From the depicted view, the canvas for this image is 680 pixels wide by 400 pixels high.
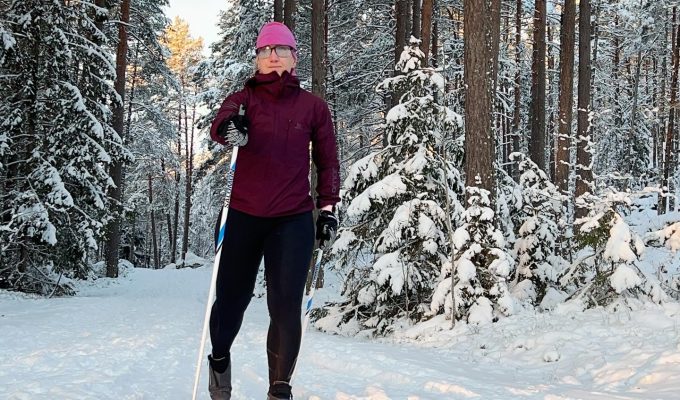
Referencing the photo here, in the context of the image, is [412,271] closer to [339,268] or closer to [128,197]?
[339,268]

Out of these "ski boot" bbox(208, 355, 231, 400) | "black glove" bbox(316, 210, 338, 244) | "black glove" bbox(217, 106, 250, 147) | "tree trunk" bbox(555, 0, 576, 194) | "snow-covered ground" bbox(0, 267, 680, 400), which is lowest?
"snow-covered ground" bbox(0, 267, 680, 400)

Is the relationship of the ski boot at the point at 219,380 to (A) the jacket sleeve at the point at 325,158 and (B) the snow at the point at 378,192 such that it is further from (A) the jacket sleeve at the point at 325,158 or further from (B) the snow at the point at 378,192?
(B) the snow at the point at 378,192

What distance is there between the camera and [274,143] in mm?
3148

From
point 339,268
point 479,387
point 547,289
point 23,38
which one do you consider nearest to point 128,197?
point 23,38

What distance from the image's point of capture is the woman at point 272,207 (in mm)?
3133

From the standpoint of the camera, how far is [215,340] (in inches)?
130

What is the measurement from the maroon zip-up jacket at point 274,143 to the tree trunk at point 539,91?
14180mm

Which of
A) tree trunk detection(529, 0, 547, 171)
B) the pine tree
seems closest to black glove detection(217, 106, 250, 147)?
the pine tree

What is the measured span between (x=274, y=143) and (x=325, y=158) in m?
0.37

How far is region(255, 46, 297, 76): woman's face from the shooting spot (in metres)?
3.24

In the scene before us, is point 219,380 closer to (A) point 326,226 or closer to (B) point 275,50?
(A) point 326,226

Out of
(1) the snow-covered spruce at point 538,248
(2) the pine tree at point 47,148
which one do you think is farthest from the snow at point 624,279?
(2) the pine tree at point 47,148

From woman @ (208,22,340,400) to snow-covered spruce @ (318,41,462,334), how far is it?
18.4ft

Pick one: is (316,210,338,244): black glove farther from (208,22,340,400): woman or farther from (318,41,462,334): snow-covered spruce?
(318,41,462,334): snow-covered spruce
